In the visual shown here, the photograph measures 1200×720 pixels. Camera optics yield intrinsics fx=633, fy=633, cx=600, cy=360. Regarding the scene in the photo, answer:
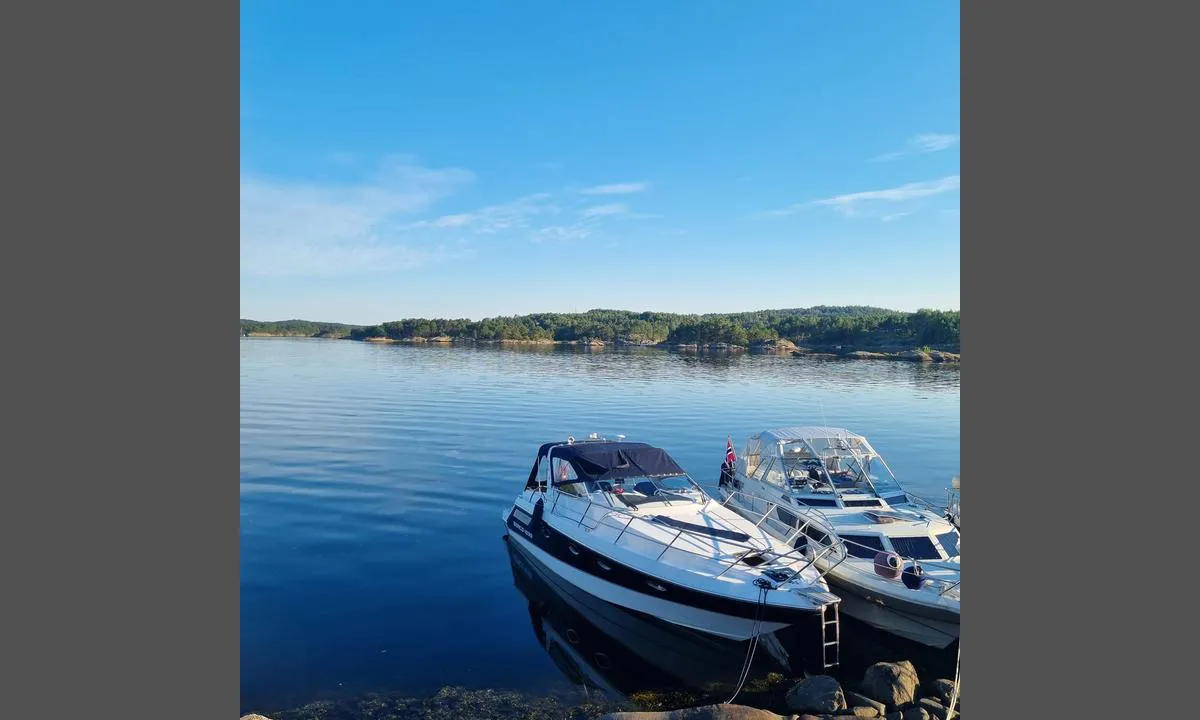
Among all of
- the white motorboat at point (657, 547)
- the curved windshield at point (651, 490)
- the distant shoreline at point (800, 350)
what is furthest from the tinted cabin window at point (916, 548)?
the distant shoreline at point (800, 350)

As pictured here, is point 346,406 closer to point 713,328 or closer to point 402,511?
point 402,511

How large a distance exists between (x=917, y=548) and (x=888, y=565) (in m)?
1.44

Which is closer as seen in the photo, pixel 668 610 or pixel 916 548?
pixel 668 610

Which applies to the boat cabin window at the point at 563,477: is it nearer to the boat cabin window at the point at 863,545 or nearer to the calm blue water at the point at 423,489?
the calm blue water at the point at 423,489

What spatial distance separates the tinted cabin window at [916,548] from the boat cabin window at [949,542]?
1.12ft

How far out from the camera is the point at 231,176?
3711 mm

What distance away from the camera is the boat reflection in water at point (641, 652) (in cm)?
1284

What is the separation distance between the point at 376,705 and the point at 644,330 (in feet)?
621

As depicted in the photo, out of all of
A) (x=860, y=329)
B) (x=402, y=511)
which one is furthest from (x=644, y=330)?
(x=402, y=511)

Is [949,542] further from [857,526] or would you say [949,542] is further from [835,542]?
[835,542]

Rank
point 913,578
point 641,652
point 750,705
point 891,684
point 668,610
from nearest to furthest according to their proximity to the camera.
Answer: point 891,684 < point 750,705 < point 913,578 < point 668,610 < point 641,652

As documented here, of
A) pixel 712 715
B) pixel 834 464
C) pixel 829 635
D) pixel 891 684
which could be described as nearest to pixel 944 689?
pixel 891 684

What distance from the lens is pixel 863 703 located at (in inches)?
435

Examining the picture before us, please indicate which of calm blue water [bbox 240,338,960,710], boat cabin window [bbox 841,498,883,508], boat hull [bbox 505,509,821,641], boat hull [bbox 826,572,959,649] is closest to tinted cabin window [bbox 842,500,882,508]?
boat cabin window [bbox 841,498,883,508]
